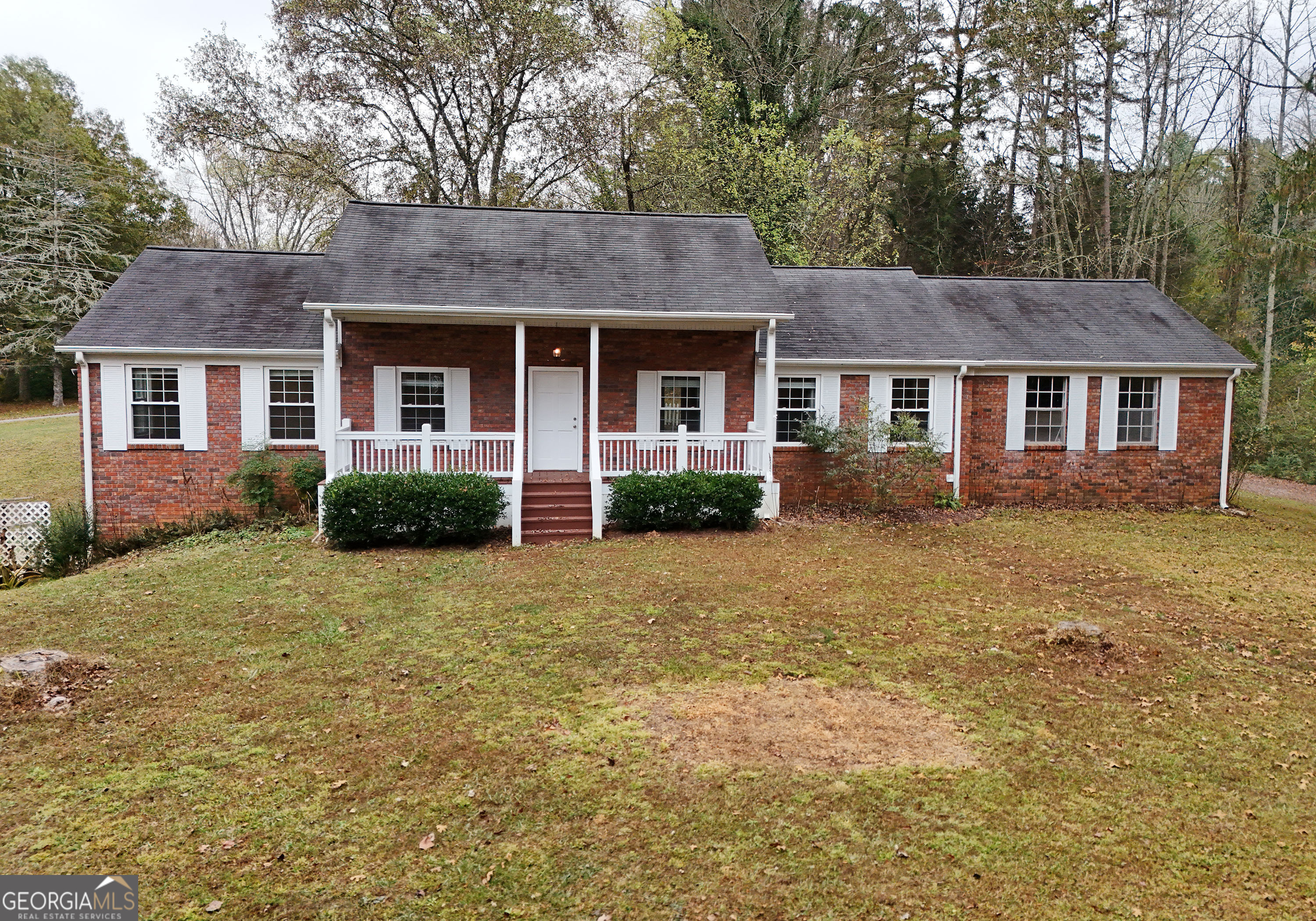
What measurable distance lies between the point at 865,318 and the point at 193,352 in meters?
13.0

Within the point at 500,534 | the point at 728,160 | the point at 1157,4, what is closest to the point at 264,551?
the point at 500,534

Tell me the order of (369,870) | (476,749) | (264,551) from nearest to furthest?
(369,870) → (476,749) → (264,551)

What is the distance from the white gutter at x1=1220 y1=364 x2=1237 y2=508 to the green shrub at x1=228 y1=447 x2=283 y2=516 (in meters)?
18.9

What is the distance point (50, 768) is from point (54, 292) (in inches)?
1301

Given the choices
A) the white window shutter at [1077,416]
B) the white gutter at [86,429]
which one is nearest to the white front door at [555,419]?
the white gutter at [86,429]

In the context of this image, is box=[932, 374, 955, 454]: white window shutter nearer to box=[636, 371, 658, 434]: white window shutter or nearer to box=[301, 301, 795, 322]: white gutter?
box=[301, 301, 795, 322]: white gutter

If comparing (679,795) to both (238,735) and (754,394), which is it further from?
(754,394)

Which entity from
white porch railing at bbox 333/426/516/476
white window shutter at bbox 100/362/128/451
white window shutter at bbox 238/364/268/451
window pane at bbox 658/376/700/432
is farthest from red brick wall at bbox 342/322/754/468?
white window shutter at bbox 100/362/128/451

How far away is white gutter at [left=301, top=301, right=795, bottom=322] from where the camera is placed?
11.6 m

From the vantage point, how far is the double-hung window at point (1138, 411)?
Result: 15383mm

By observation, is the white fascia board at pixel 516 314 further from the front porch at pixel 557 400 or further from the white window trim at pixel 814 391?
the white window trim at pixel 814 391

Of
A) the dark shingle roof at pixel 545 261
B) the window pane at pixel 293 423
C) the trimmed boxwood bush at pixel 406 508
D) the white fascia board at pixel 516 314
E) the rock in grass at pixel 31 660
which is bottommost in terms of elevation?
the rock in grass at pixel 31 660

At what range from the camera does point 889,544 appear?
11.5 metres

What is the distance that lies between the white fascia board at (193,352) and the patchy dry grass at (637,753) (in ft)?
16.7
